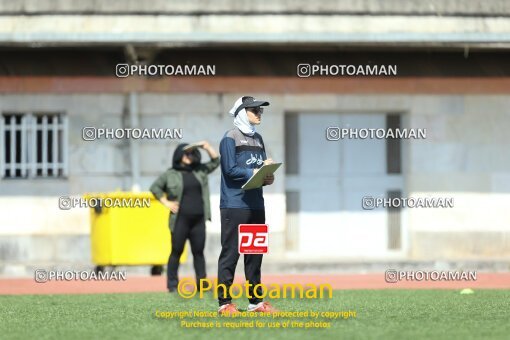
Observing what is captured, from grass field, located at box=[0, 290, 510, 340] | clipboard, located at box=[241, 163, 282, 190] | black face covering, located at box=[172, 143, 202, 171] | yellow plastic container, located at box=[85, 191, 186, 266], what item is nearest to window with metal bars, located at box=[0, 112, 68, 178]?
yellow plastic container, located at box=[85, 191, 186, 266]

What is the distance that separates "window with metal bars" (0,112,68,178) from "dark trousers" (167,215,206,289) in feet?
22.6

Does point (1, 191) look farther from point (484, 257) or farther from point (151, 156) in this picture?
point (484, 257)

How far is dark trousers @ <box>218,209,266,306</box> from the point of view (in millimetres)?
11727

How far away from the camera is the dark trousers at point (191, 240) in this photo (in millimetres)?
15922

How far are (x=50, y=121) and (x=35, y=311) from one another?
9.58 meters

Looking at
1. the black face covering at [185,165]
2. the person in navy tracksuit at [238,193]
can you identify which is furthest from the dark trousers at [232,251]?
the black face covering at [185,165]

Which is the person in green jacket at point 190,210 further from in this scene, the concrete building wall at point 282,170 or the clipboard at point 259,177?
the concrete building wall at point 282,170

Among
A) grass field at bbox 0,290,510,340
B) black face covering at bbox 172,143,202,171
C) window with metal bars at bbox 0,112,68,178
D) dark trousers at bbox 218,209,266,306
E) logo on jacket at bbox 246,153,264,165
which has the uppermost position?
window with metal bars at bbox 0,112,68,178

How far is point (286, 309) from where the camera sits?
1263cm

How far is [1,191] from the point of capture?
880 inches

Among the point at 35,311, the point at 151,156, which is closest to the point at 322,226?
the point at 151,156

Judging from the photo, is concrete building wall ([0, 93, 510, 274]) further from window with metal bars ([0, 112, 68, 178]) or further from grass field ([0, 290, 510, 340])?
grass field ([0, 290, 510, 340])

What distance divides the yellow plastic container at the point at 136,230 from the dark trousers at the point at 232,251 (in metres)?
8.05

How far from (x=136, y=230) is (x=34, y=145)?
3.46 meters
